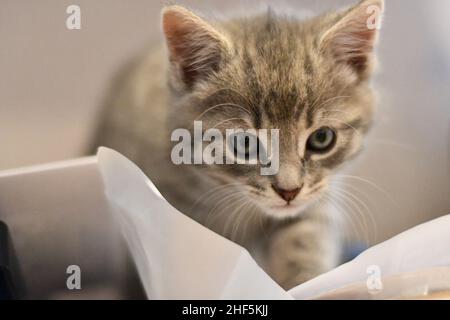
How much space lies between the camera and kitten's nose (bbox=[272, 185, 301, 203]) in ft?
3.10

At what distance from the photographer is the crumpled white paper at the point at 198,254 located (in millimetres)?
884

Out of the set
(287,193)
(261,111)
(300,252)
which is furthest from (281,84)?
(300,252)

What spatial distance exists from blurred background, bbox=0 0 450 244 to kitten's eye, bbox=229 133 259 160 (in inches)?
6.7

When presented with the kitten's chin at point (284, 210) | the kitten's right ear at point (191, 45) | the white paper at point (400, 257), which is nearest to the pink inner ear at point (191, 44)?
the kitten's right ear at point (191, 45)

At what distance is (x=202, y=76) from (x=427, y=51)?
Answer: 38 centimetres

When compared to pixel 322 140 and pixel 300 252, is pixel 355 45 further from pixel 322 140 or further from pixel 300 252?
pixel 300 252

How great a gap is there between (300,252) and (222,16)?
40 cm

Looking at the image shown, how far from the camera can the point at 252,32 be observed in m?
0.96

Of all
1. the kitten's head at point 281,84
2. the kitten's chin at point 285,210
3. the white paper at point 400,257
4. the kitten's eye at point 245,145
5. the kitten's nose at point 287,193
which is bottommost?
the white paper at point 400,257

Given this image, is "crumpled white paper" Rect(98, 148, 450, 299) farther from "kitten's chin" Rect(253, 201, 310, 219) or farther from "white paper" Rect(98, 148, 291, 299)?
"kitten's chin" Rect(253, 201, 310, 219)

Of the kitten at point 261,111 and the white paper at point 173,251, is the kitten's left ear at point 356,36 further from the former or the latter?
the white paper at point 173,251

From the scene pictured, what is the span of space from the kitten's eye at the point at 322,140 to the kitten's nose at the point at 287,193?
69 millimetres

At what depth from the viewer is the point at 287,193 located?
95cm
